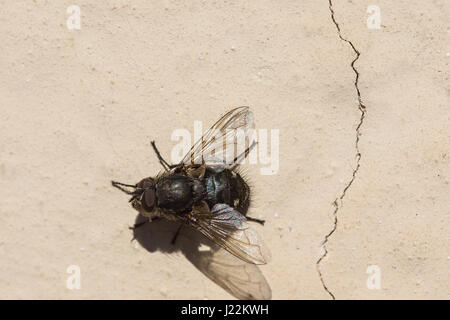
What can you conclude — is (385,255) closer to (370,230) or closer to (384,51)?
(370,230)

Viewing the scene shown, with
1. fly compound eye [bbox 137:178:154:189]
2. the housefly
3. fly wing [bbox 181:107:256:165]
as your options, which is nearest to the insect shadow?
the housefly

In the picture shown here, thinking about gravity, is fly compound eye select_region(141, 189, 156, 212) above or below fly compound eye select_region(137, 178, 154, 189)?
below

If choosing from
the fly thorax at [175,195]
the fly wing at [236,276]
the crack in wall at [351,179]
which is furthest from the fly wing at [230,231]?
the crack in wall at [351,179]

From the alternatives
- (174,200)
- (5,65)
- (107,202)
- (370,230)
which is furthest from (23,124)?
(370,230)

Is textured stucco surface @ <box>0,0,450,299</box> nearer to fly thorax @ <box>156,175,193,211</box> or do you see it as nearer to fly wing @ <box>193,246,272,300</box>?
fly wing @ <box>193,246,272,300</box>

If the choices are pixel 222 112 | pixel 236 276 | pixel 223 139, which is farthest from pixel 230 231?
pixel 222 112

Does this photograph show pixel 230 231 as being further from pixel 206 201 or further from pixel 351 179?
pixel 351 179
